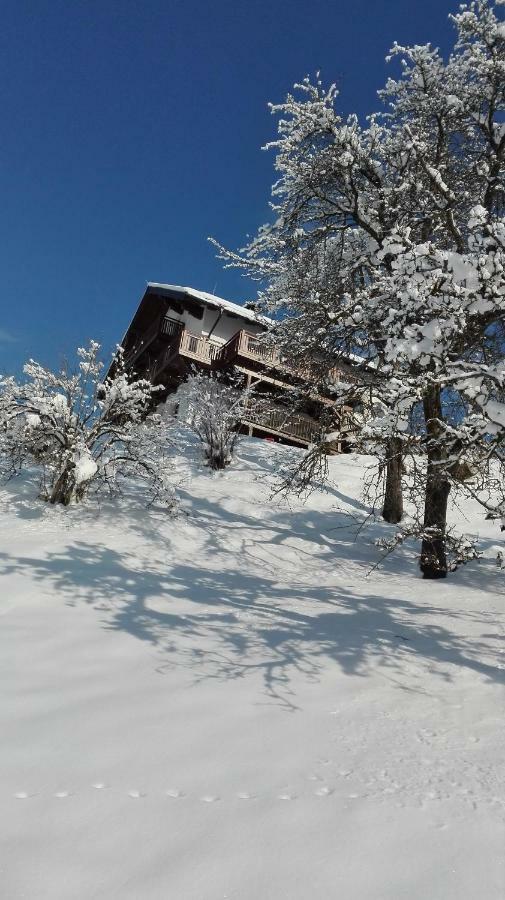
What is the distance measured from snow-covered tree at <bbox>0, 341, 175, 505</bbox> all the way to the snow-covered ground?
3268mm

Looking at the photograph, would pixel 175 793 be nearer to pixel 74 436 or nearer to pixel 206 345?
pixel 74 436

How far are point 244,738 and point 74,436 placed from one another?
8611 millimetres

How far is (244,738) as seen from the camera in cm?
320

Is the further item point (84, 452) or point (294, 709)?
point (84, 452)

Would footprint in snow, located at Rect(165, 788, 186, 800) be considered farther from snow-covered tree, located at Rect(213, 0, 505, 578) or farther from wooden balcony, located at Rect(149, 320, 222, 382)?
wooden balcony, located at Rect(149, 320, 222, 382)

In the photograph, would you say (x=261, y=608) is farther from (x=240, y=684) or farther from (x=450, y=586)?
(x=450, y=586)

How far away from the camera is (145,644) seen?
4938mm

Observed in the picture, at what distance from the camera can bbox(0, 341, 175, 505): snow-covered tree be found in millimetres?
10797

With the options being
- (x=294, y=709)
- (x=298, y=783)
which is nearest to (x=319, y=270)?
(x=294, y=709)

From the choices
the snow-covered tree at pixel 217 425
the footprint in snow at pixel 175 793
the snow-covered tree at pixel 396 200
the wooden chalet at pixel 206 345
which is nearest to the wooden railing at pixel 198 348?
the wooden chalet at pixel 206 345

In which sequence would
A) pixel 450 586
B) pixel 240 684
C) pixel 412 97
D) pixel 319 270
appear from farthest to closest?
pixel 319 270, pixel 412 97, pixel 450 586, pixel 240 684

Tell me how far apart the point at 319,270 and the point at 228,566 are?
6288mm

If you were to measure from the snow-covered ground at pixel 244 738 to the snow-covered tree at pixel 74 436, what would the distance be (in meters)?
3.27

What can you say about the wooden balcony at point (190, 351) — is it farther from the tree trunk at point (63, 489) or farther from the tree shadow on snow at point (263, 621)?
the tree shadow on snow at point (263, 621)
